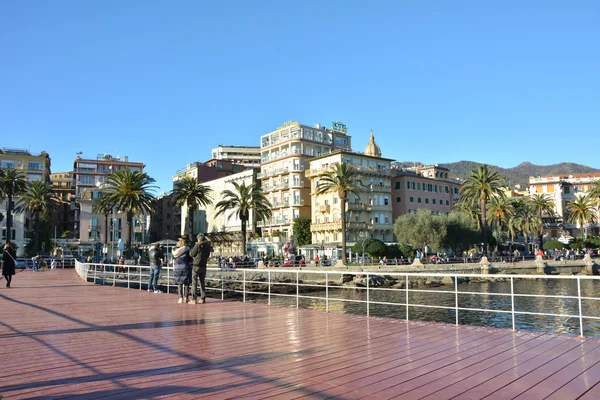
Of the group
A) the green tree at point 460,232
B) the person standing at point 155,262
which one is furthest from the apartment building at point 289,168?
the person standing at point 155,262

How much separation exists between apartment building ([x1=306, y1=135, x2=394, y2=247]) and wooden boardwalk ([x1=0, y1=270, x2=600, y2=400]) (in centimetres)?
5646

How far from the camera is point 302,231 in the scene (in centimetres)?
7075

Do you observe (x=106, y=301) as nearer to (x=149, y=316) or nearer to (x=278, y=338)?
(x=149, y=316)

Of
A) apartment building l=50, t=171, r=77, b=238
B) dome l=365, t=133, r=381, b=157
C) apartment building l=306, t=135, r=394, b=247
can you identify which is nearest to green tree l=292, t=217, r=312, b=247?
apartment building l=306, t=135, r=394, b=247

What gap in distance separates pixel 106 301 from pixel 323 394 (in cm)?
1136

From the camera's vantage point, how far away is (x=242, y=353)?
6.37 metres

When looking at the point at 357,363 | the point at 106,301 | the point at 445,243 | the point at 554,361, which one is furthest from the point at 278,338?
the point at 445,243

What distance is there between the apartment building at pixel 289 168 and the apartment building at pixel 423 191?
13.2 metres

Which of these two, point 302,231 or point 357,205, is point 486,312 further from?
point 302,231

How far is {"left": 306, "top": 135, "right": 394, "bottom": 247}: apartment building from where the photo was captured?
219 ft

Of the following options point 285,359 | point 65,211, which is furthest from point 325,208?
point 65,211

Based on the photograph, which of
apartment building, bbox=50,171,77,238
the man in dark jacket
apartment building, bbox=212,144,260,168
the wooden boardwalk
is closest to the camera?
the wooden boardwalk

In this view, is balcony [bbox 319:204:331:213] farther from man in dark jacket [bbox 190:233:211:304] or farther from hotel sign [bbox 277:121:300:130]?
man in dark jacket [bbox 190:233:211:304]

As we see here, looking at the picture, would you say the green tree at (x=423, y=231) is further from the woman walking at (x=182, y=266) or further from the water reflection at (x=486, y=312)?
the woman walking at (x=182, y=266)
